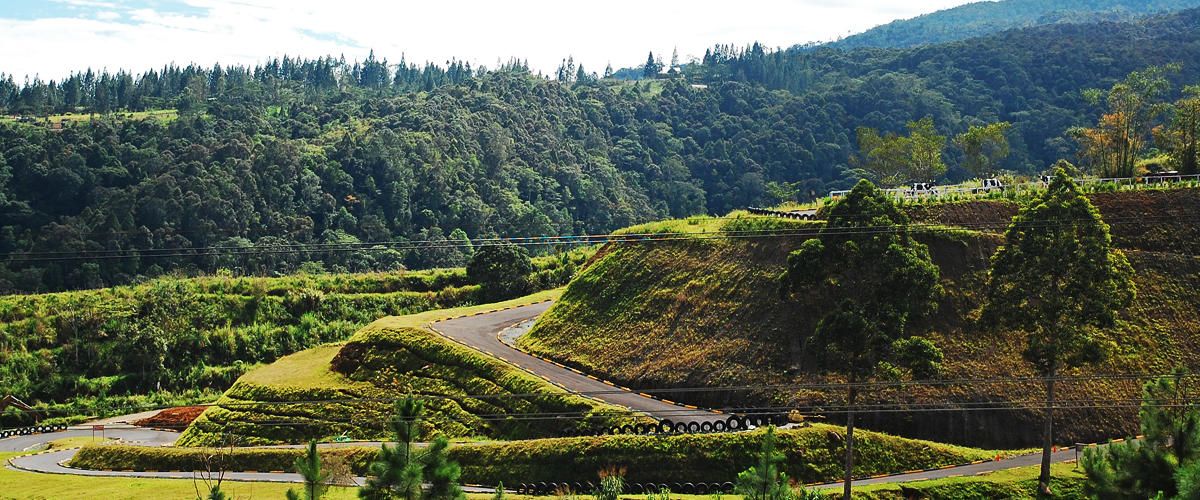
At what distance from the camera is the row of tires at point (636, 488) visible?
125ft

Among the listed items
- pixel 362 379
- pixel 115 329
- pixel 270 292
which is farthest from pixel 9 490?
pixel 270 292

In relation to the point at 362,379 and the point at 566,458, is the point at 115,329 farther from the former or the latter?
the point at 566,458

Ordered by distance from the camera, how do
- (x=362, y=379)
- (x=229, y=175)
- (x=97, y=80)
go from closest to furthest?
(x=362, y=379)
(x=229, y=175)
(x=97, y=80)

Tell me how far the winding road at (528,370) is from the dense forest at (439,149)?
19114 mm

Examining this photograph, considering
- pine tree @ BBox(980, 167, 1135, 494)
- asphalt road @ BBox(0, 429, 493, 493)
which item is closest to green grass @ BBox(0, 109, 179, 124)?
asphalt road @ BBox(0, 429, 493, 493)

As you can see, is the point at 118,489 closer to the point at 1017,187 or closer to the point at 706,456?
the point at 706,456

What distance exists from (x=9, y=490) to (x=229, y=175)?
6935 centimetres

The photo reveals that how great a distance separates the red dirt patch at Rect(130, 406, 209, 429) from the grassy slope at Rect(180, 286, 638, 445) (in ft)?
28.1

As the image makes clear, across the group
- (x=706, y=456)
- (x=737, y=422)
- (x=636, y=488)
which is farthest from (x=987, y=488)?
(x=636, y=488)

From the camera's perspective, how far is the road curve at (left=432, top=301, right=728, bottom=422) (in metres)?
44.3

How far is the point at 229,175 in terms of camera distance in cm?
10750

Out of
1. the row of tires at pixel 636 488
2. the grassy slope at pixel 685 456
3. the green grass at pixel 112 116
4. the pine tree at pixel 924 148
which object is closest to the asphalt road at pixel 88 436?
the grassy slope at pixel 685 456

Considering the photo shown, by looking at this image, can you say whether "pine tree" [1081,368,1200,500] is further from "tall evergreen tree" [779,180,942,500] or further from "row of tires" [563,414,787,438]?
"row of tires" [563,414,787,438]

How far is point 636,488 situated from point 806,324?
44.9ft
